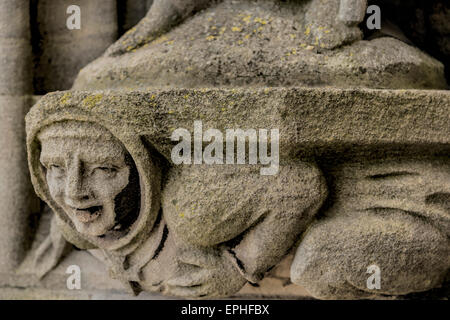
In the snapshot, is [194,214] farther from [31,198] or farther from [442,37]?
[442,37]

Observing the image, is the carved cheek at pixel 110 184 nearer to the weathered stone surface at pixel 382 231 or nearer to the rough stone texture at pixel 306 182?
the rough stone texture at pixel 306 182

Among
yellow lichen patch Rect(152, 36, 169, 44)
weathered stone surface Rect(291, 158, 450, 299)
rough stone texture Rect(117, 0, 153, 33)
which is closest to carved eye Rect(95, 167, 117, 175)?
yellow lichen patch Rect(152, 36, 169, 44)

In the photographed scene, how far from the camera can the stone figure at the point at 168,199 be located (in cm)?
90

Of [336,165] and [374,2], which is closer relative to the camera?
[336,165]

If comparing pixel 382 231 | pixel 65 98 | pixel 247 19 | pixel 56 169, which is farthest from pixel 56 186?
pixel 382 231

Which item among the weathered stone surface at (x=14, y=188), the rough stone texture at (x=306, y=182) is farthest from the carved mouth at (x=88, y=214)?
the weathered stone surface at (x=14, y=188)

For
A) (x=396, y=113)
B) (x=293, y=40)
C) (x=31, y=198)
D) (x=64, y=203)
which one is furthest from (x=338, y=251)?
(x=31, y=198)

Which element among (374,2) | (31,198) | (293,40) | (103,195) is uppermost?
(374,2)

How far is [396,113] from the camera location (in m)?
0.87

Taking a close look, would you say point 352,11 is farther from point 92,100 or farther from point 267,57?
point 92,100

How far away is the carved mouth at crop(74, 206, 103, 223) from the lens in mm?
958

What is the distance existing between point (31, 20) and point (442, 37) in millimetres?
1220

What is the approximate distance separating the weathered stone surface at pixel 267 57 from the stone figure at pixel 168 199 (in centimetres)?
15
